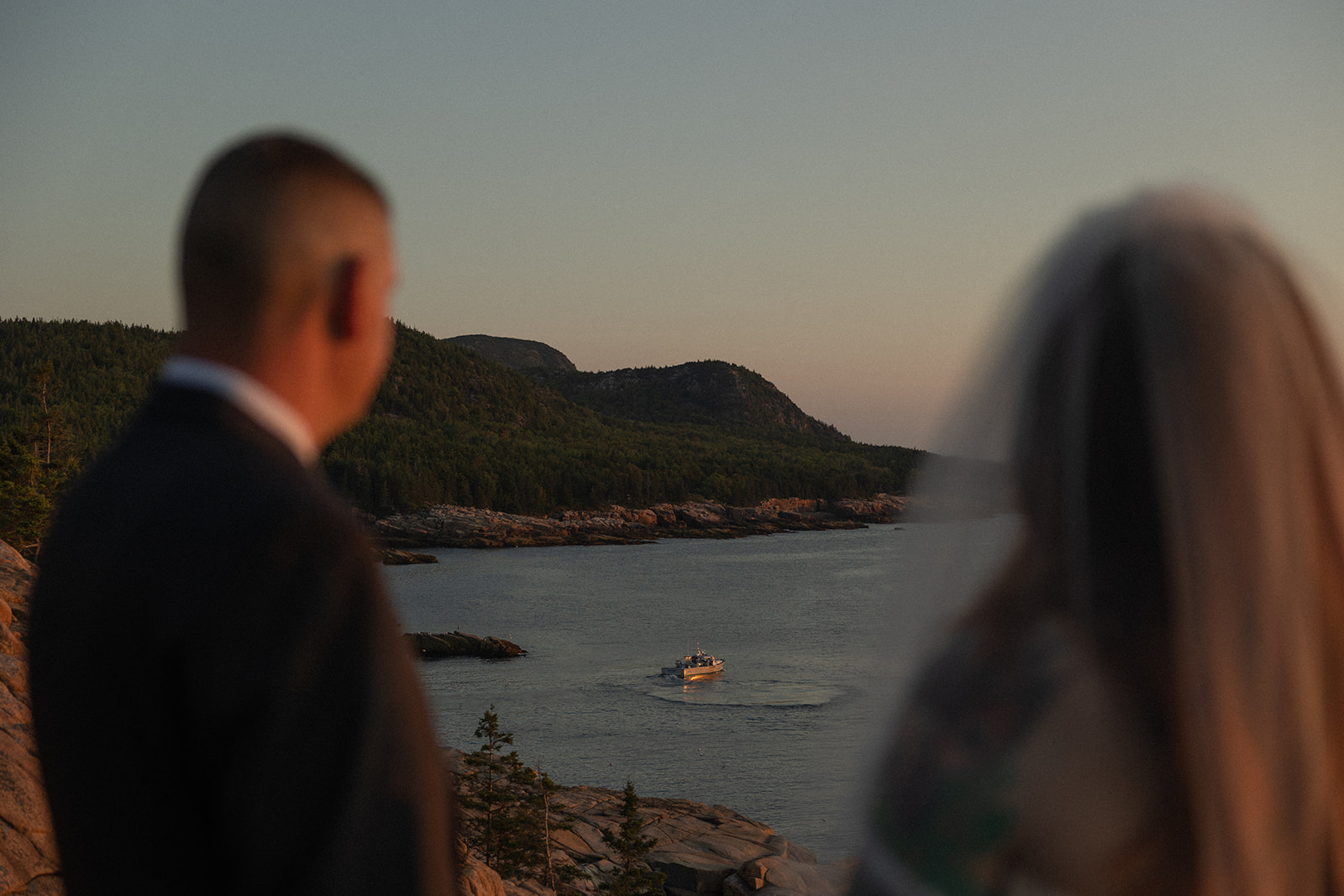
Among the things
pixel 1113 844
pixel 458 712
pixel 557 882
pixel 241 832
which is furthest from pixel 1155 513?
pixel 458 712

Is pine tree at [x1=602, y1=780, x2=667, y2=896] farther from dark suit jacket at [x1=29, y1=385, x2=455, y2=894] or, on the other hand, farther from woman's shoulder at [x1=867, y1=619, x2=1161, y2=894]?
woman's shoulder at [x1=867, y1=619, x2=1161, y2=894]

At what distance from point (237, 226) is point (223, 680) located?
1.76ft

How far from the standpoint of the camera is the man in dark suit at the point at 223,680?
1.07 meters

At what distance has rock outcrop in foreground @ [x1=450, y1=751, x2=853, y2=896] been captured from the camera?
50.9 feet

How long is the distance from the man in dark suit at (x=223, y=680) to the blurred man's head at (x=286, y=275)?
6cm

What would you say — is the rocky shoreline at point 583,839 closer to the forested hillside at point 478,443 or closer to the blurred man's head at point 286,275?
the blurred man's head at point 286,275

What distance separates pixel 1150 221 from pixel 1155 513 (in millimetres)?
300

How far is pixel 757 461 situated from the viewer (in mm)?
135500

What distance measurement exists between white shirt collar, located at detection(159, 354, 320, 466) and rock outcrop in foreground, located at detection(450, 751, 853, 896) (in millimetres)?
11263

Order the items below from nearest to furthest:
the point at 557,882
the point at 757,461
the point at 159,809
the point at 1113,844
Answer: the point at 1113,844 < the point at 159,809 < the point at 557,882 < the point at 757,461

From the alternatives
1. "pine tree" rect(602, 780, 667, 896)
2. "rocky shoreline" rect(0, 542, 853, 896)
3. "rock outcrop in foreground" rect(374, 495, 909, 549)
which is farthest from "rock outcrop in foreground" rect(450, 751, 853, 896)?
"rock outcrop in foreground" rect(374, 495, 909, 549)

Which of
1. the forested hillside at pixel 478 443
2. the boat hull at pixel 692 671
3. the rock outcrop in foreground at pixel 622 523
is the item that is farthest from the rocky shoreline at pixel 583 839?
the forested hillside at pixel 478 443

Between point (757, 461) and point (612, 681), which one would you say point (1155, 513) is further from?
point (757, 461)

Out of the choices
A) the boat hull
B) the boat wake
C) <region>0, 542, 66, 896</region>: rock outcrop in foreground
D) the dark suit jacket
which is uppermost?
the dark suit jacket
